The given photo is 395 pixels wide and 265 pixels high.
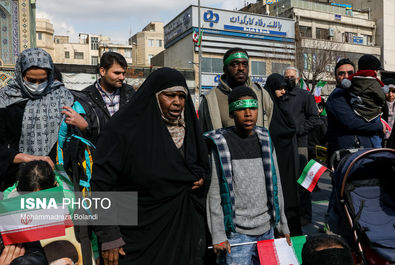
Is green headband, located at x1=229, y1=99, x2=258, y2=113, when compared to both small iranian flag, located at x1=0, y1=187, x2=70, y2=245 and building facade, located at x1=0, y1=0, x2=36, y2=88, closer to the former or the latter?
small iranian flag, located at x1=0, y1=187, x2=70, y2=245

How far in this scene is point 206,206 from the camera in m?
2.49

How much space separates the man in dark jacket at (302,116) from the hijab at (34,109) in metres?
3.16

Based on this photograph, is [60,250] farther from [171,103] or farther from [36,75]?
[36,75]

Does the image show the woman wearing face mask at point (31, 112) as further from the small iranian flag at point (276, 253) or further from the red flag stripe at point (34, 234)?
the small iranian flag at point (276, 253)

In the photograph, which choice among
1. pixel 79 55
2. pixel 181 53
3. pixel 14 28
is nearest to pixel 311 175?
pixel 14 28

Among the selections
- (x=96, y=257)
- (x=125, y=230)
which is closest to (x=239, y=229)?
(x=125, y=230)

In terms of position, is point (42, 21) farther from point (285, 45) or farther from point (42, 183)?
point (42, 183)

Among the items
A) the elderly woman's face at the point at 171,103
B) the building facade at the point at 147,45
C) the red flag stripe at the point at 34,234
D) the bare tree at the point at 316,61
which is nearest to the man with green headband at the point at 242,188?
the elderly woman's face at the point at 171,103

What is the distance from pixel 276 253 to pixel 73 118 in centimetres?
190

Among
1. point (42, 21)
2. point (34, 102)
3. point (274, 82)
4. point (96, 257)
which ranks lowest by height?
point (96, 257)

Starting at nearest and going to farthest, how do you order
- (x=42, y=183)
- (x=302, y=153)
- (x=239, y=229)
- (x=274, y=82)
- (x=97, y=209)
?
(x=97, y=209), (x=42, y=183), (x=239, y=229), (x=274, y=82), (x=302, y=153)

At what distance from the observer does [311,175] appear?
304 centimetres

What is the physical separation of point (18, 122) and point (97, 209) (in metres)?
1.14

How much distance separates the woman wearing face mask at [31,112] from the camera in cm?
269
